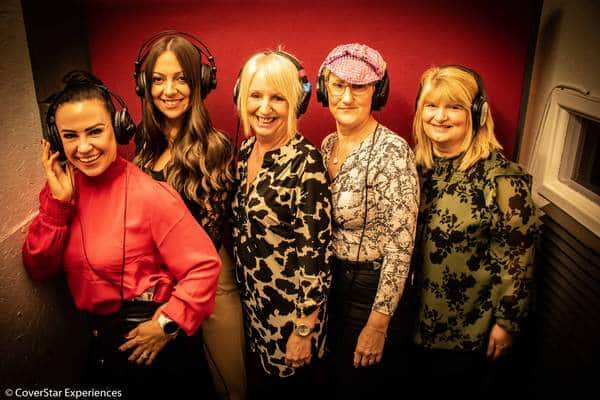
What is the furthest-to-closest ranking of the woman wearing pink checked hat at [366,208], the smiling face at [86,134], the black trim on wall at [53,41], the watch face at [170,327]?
the black trim on wall at [53,41]
the woman wearing pink checked hat at [366,208]
the watch face at [170,327]
the smiling face at [86,134]

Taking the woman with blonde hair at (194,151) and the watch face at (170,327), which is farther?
the woman with blonde hair at (194,151)

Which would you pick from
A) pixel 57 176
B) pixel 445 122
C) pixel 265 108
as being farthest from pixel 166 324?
pixel 445 122

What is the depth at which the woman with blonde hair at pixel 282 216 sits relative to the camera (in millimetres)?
1895

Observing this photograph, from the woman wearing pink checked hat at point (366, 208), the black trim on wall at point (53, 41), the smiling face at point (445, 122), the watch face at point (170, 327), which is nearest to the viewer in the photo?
the watch face at point (170, 327)

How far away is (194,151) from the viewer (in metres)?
2.18

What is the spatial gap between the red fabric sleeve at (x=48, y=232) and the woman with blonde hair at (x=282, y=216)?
27.1 inches

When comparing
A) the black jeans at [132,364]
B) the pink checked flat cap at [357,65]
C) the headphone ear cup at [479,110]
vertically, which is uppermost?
the pink checked flat cap at [357,65]

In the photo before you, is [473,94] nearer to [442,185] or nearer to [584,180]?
[442,185]

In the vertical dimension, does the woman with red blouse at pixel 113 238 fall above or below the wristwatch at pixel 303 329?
above

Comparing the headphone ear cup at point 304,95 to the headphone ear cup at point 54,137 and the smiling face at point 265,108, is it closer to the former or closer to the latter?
the smiling face at point 265,108

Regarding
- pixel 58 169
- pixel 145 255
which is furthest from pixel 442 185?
pixel 58 169

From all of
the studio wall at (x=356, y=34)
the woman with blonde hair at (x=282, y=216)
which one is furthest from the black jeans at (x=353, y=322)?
the studio wall at (x=356, y=34)

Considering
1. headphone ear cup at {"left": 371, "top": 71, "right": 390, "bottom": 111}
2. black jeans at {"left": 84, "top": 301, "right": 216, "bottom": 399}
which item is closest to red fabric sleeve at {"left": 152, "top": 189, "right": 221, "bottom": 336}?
black jeans at {"left": 84, "top": 301, "right": 216, "bottom": 399}

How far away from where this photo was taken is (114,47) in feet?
8.66
